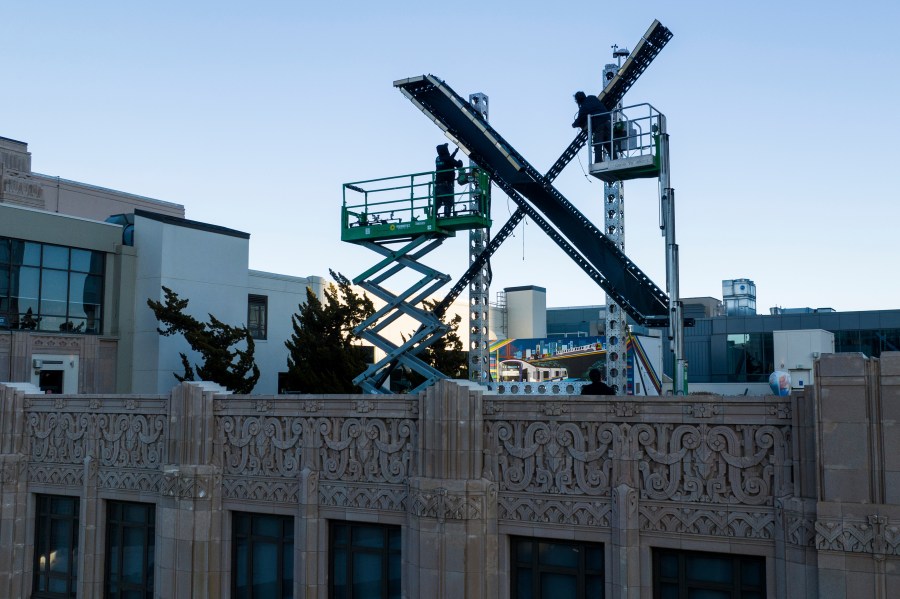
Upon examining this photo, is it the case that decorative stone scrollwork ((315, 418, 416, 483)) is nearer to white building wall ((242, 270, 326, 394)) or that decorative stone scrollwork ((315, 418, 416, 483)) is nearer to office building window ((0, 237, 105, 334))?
office building window ((0, 237, 105, 334))

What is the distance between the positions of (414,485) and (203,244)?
74.3 ft

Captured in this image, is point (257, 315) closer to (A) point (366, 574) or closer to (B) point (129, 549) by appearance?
(B) point (129, 549)

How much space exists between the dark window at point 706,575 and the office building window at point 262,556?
23.2 feet

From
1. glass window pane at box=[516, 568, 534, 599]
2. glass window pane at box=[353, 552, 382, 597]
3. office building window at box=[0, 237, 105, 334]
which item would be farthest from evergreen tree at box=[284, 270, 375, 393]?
glass window pane at box=[516, 568, 534, 599]

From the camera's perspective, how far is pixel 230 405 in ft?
55.7

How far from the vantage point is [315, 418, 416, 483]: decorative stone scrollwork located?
599 inches

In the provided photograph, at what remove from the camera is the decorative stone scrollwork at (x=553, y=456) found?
13.6 metres

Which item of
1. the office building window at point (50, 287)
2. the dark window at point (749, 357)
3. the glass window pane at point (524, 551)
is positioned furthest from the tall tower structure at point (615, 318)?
the dark window at point (749, 357)

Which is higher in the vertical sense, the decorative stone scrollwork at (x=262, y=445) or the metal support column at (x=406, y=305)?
the metal support column at (x=406, y=305)

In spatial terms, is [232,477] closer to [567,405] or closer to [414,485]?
[414,485]

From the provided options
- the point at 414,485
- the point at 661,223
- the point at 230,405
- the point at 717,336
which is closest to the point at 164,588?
→ the point at 230,405

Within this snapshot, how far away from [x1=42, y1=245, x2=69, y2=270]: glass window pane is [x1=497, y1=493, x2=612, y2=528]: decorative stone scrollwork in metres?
23.2

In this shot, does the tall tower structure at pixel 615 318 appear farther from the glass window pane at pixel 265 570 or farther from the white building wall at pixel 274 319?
the white building wall at pixel 274 319

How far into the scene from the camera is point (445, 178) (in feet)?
76.4
